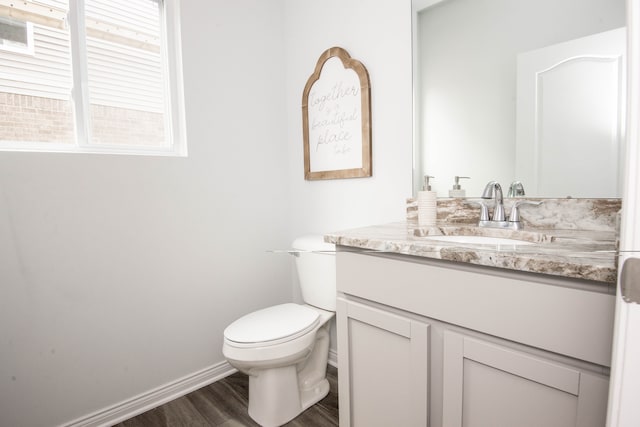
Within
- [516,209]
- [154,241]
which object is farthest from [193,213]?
[516,209]

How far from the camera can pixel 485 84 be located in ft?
4.39

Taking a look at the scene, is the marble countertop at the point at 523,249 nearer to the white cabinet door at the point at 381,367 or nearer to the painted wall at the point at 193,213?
the white cabinet door at the point at 381,367

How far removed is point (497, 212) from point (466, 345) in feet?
1.89

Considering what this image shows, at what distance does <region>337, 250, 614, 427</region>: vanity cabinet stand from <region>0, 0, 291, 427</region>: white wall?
96 cm

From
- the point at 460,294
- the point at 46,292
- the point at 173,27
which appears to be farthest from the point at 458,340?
the point at 173,27

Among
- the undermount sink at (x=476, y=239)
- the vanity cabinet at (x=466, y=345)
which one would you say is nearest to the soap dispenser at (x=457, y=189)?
the undermount sink at (x=476, y=239)

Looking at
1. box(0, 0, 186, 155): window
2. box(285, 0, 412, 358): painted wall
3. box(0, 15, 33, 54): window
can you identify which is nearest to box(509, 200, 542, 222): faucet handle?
box(285, 0, 412, 358): painted wall

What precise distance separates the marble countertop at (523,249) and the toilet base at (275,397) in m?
0.77

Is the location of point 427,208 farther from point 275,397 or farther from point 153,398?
point 153,398

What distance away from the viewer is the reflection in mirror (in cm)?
107

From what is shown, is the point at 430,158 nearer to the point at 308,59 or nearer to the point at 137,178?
the point at 308,59

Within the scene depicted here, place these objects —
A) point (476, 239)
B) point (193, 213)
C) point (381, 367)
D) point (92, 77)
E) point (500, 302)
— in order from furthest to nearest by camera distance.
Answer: point (193, 213)
point (92, 77)
point (476, 239)
point (381, 367)
point (500, 302)

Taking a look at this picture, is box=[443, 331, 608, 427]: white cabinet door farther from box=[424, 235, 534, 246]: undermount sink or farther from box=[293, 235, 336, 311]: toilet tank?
box=[293, 235, 336, 311]: toilet tank

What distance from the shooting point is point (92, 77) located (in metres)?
1.57
